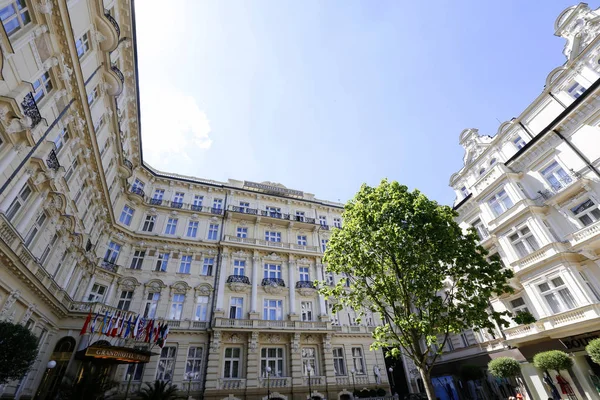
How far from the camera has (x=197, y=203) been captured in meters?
Result: 28.9

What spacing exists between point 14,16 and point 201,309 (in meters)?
20.4

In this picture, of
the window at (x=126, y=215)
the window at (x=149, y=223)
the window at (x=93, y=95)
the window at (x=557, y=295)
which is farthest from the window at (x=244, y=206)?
the window at (x=557, y=295)

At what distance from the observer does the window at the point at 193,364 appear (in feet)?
64.7

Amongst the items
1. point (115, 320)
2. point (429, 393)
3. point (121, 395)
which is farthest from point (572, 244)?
point (121, 395)

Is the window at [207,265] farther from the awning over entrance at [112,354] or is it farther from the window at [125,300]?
the awning over entrance at [112,354]

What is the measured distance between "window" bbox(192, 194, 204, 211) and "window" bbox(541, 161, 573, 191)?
28122 millimetres

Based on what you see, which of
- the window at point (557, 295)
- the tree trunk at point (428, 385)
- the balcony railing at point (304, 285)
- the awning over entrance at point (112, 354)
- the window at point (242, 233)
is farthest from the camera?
the window at point (242, 233)

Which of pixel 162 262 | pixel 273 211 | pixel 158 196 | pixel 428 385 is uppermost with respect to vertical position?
pixel 158 196

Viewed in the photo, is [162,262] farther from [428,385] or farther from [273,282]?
[428,385]

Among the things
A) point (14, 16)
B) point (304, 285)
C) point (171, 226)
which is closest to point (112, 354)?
point (171, 226)

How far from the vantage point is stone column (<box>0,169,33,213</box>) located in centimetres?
1031

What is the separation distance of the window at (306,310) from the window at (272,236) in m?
6.96

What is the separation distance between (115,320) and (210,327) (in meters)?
7.00

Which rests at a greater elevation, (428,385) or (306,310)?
(306,310)
